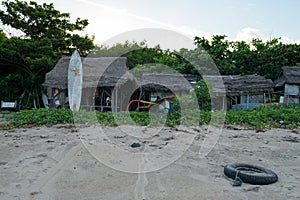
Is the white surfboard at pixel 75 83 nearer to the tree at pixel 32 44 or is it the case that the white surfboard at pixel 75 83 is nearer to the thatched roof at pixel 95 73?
the thatched roof at pixel 95 73

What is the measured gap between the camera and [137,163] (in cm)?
503

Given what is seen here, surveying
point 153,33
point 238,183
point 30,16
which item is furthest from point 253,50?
point 238,183

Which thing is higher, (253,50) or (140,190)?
(253,50)

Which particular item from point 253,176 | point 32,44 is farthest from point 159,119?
point 32,44

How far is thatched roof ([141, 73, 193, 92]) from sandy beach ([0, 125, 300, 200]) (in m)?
7.03

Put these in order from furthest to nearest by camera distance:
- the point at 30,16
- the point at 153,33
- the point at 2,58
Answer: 1. the point at 30,16
2. the point at 2,58
3. the point at 153,33

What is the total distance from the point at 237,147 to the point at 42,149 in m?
5.09

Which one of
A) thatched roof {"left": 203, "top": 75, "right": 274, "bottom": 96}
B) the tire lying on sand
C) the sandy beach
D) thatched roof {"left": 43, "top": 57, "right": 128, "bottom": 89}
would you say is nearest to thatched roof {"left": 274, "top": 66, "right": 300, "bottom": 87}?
thatched roof {"left": 203, "top": 75, "right": 274, "bottom": 96}

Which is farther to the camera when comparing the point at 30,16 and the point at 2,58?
the point at 30,16

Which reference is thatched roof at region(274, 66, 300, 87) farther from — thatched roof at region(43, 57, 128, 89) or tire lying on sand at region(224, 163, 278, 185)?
tire lying on sand at region(224, 163, 278, 185)

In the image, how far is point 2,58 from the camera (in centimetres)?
1598

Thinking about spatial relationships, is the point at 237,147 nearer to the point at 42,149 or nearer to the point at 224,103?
the point at 42,149

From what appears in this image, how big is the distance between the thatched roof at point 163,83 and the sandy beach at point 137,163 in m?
7.03

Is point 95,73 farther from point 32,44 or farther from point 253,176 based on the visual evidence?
point 253,176
